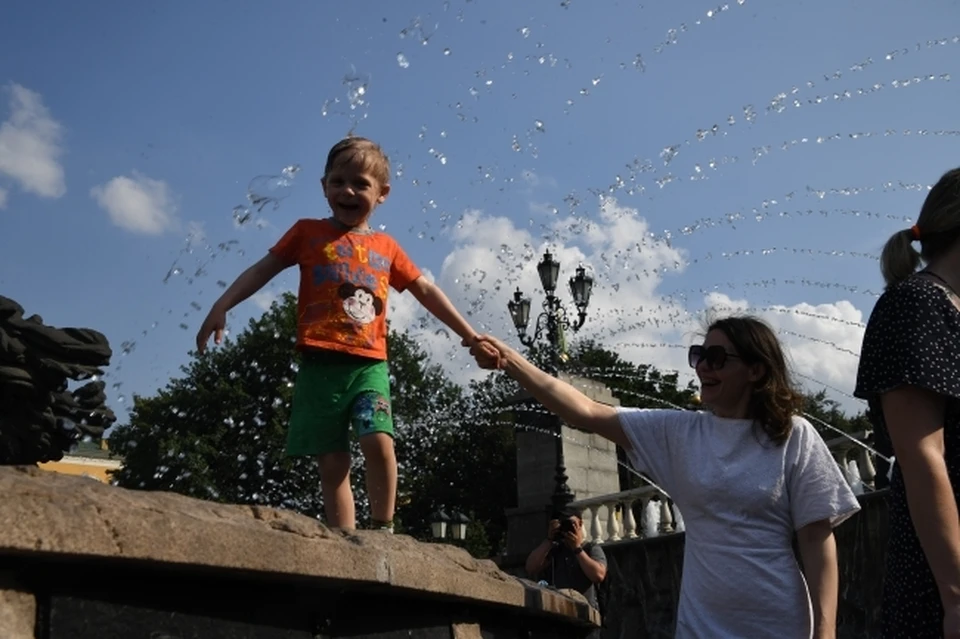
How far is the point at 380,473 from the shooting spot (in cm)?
418

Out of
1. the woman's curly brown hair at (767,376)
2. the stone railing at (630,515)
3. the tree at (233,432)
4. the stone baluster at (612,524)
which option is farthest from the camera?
the tree at (233,432)

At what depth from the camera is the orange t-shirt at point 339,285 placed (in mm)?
4223

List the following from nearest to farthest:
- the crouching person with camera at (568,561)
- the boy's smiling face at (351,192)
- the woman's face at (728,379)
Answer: the woman's face at (728,379)
the boy's smiling face at (351,192)
the crouching person with camera at (568,561)

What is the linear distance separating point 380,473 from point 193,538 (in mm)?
2099

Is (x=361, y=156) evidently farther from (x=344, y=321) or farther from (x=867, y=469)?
(x=867, y=469)

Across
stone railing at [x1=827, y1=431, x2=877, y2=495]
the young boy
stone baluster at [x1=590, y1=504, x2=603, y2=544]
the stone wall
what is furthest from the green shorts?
stone baluster at [x1=590, y1=504, x2=603, y2=544]

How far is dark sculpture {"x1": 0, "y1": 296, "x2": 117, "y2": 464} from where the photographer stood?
458 centimetres

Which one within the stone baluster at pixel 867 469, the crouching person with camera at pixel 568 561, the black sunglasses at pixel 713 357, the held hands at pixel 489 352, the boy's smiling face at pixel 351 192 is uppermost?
the boy's smiling face at pixel 351 192

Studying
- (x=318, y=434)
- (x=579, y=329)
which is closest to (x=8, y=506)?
(x=318, y=434)

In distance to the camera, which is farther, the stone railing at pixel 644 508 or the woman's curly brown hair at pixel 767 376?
the stone railing at pixel 644 508

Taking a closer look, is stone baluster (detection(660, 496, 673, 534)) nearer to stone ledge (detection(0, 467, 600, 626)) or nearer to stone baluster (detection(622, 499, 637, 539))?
stone baluster (detection(622, 499, 637, 539))

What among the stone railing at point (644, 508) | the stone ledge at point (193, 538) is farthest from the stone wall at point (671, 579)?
the stone ledge at point (193, 538)

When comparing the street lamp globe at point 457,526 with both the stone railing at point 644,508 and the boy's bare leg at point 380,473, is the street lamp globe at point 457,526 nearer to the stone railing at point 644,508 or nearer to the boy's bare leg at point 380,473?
the stone railing at point 644,508

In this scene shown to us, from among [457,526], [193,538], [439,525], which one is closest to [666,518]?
[193,538]
